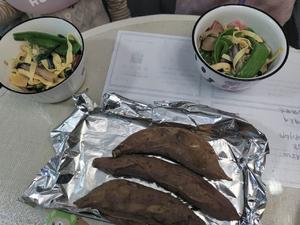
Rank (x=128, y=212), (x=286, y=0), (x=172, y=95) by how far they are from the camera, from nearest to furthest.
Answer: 1. (x=128, y=212)
2. (x=172, y=95)
3. (x=286, y=0)

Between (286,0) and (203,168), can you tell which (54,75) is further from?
(286,0)

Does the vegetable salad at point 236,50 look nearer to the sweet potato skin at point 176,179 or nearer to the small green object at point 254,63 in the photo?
the small green object at point 254,63

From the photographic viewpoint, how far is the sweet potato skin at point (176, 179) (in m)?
0.51

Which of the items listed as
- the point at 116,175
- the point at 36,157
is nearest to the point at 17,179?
the point at 36,157

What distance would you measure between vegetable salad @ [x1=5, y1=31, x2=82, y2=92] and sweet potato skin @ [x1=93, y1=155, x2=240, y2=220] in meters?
0.17

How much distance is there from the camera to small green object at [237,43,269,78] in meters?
0.58

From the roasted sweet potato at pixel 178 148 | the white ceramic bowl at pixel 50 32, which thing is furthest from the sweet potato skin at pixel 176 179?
the white ceramic bowl at pixel 50 32

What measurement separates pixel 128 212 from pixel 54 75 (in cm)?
27

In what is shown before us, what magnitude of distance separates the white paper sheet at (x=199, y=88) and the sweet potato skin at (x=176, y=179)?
104mm

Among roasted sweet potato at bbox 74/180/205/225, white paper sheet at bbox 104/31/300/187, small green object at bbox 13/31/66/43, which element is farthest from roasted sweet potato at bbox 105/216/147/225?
small green object at bbox 13/31/66/43

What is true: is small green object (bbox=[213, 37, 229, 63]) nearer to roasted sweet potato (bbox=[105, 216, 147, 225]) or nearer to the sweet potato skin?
the sweet potato skin

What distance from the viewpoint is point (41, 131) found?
61 cm

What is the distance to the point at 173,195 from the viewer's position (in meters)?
0.54

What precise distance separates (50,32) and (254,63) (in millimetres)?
377
